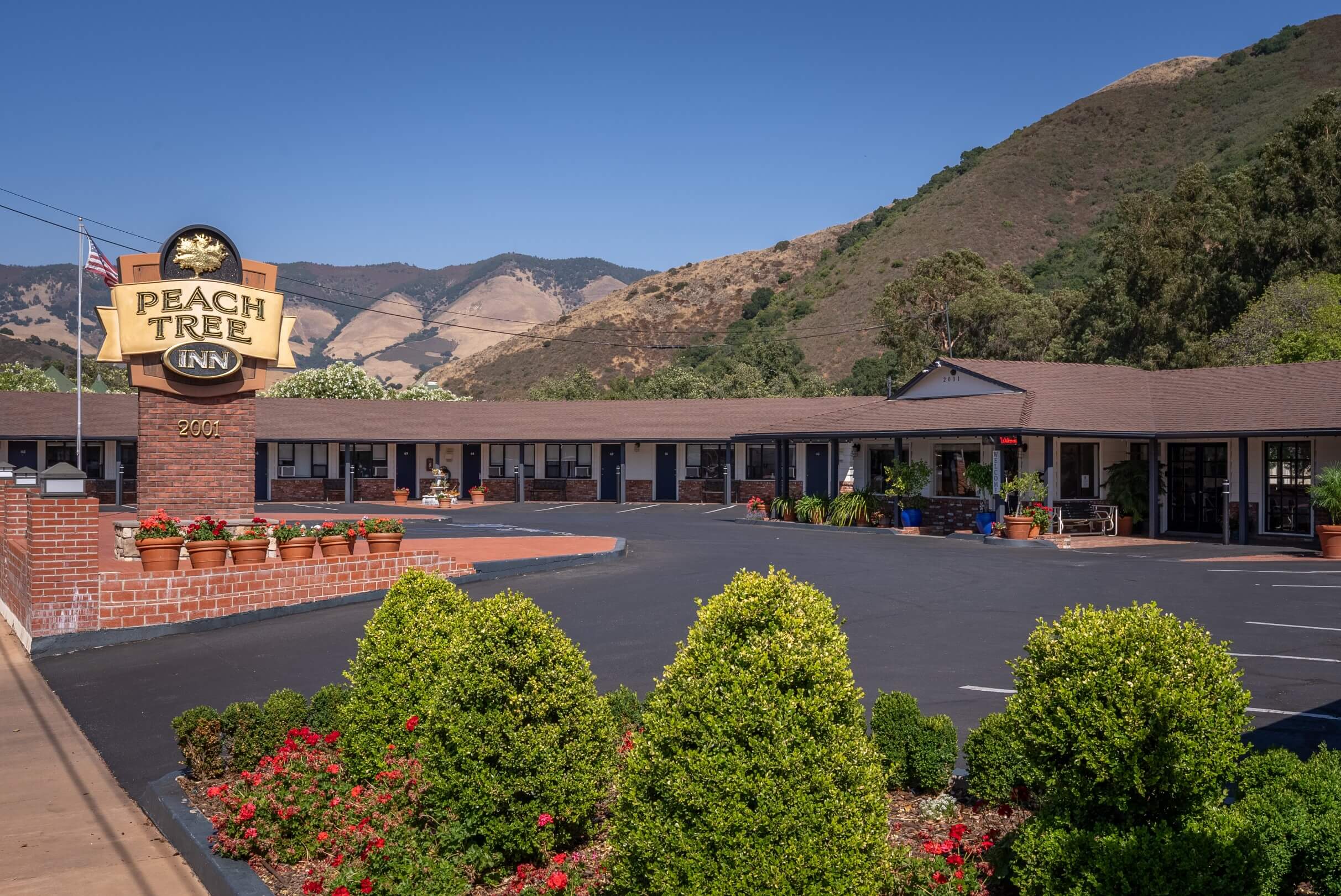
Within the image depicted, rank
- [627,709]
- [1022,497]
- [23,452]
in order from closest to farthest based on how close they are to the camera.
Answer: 1. [627,709]
2. [1022,497]
3. [23,452]

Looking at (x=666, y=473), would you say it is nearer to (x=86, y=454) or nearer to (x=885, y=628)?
(x=86, y=454)

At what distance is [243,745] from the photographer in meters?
7.37

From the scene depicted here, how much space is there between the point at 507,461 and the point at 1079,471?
84.1 ft

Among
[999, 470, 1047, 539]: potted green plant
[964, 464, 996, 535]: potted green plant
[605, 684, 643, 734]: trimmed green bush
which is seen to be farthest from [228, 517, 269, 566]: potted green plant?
[964, 464, 996, 535]: potted green plant

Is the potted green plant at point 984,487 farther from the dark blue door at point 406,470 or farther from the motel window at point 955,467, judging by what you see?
the dark blue door at point 406,470

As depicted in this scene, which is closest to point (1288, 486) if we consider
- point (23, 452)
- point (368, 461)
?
point (368, 461)

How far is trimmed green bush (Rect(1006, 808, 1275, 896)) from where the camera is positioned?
413 cm

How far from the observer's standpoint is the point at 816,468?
41906 millimetres

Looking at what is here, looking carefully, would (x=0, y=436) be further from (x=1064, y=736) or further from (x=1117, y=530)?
(x=1064, y=736)

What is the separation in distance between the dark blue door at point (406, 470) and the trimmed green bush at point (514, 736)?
41.5 m

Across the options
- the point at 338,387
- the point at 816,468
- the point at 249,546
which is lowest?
the point at 249,546

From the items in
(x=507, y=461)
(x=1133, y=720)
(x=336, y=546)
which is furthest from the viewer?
(x=507, y=461)

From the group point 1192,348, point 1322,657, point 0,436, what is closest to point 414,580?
point 1322,657

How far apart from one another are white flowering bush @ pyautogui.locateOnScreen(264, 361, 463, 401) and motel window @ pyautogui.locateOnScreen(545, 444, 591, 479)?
17663 millimetres
